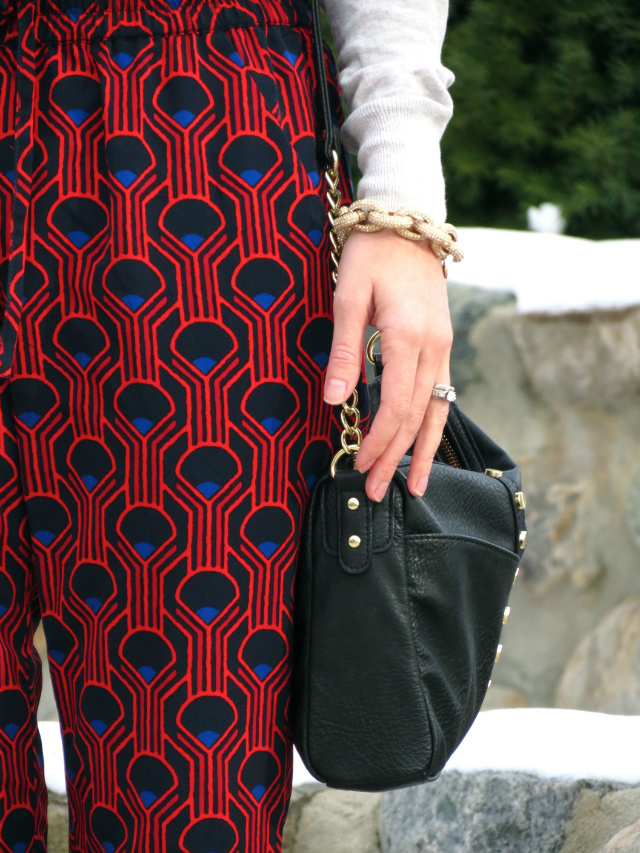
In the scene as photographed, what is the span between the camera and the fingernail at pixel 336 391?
652mm

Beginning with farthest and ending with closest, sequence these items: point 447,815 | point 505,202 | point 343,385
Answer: point 505,202 → point 447,815 → point 343,385

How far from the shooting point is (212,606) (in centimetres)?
69

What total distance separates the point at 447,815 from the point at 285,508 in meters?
0.85

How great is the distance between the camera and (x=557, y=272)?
2.23m

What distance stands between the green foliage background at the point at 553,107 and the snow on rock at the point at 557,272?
361mm

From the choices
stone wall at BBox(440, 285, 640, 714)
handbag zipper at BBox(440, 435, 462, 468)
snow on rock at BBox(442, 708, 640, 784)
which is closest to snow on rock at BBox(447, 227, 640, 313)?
stone wall at BBox(440, 285, 640, 714)

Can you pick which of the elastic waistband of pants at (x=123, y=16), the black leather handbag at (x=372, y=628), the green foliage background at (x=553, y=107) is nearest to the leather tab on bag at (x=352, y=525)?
the black leather handbag at (x=372, y=628)

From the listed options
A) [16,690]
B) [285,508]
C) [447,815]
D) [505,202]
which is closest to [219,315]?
[285,508]

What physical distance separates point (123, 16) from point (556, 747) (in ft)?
3.80

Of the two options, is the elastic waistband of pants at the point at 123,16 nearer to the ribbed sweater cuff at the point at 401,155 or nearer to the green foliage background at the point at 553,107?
the ribbed sweater cuff at the point at 401,155

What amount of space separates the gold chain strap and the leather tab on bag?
2 centimetres

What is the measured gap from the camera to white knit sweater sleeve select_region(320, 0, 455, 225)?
69 centimetres

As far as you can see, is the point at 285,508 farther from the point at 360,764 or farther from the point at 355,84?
the point at 355,84

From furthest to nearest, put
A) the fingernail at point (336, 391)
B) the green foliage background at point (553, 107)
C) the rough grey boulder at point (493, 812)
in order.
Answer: the green foliage background at point (553, 107) < the rough grey boulder at point (493, 812) < the fingernail at point (336, 391)
